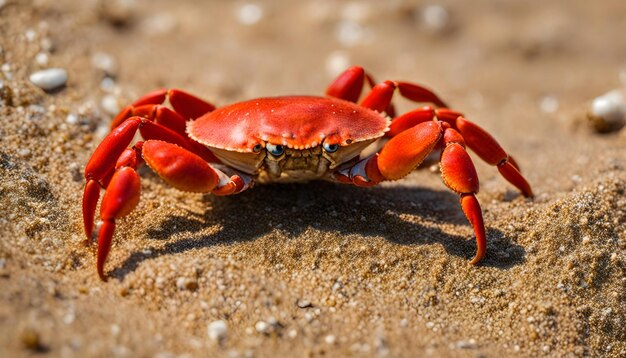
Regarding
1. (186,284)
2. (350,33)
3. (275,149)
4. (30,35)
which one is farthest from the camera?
(350,33)

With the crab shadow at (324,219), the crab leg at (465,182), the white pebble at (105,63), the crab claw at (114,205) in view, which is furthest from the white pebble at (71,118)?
the crab leg at (465,182)

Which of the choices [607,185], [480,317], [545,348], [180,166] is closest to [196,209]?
[180,166]

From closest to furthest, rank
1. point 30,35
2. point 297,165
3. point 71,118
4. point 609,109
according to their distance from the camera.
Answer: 1. point 297,165
2. point 71,118
3. point 30,35
4. point 609,109

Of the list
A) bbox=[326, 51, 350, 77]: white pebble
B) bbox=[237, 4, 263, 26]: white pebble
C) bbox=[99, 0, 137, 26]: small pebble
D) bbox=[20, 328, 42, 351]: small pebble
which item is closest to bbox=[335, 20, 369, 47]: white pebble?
bbox=[326, 51, 350, 77]: white pebble

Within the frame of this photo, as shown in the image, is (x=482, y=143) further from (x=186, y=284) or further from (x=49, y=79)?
(x=49, y=79)

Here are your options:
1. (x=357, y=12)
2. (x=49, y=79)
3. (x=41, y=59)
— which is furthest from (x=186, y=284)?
(x=357, y=12)

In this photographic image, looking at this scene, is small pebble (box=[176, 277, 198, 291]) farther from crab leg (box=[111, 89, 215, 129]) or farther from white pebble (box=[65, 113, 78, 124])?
white pebble (box=[65, 113, 78, 124])
